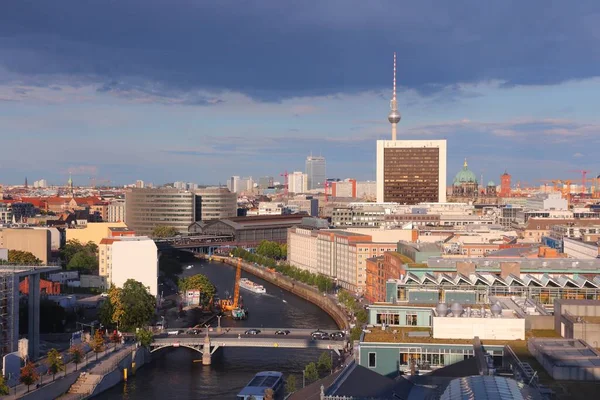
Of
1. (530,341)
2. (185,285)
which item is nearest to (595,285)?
(530,341)

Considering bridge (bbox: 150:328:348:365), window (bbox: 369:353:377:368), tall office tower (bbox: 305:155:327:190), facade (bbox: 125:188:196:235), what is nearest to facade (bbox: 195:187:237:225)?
facade (bbox: 125:188:196:235)

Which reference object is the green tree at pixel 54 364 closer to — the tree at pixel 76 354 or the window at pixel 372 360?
the tree at pixel 76 354

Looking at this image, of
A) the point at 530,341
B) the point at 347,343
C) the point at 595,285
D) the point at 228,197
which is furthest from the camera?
the point at 228,197

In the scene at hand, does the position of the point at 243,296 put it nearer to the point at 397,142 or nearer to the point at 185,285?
→ the point at 185,285

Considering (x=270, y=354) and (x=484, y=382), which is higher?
(x=484, y=382)

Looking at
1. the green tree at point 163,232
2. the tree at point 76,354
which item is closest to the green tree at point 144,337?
the tree at point 76,354

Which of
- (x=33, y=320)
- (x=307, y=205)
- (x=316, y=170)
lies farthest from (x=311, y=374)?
(x=316, y=170)
